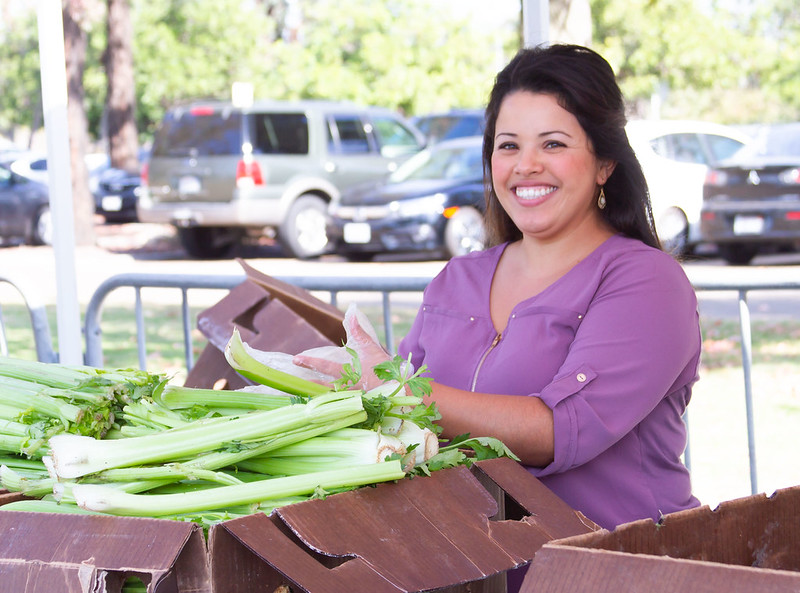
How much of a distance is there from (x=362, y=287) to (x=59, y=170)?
4.09 ft

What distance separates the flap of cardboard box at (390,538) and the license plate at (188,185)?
1463 centimetres

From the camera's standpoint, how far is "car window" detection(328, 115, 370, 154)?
16375 millimetres

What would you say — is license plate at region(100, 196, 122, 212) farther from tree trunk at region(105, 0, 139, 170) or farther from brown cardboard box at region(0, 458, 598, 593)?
brown cardboard box at region(0, 458, 598, 593)

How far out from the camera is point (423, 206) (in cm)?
1376

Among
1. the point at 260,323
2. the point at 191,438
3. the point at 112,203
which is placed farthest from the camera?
the point at 112,203

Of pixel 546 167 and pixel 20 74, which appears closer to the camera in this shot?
pixel 546 167

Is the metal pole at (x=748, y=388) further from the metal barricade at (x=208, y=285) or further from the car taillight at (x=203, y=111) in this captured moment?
the car taillight at (x=203, y=111)

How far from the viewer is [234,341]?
6.14 feet

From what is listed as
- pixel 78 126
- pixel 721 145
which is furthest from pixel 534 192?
pixel 78 126

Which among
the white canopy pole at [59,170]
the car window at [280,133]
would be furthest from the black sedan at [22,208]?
the white canopy pole at [59,170]

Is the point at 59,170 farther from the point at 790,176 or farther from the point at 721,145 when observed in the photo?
the point at 721,145

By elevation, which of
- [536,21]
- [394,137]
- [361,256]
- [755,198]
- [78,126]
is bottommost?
[361,256]

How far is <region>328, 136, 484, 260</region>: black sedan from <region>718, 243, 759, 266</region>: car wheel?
323 cm

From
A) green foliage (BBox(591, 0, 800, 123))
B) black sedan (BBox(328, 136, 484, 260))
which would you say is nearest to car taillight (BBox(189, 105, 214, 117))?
black sedan (BBox(328, 136, 484, 260))
